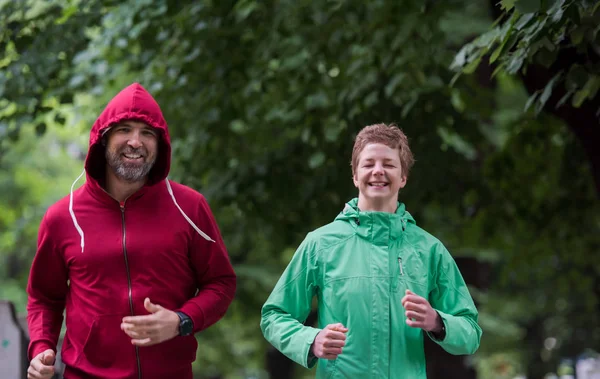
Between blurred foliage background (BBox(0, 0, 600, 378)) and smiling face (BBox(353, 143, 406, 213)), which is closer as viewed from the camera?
smiling face (BBox(353, 143, 406, 213))

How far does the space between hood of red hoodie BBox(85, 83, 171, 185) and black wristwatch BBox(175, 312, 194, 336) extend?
2.04ft

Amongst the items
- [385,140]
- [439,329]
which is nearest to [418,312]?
[439,329]

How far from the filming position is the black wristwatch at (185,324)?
3826mm

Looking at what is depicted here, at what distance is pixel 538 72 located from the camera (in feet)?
22.4

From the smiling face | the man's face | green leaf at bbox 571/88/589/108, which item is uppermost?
green leaf at bbox 571/88/589/108

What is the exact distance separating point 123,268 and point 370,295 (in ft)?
3.34

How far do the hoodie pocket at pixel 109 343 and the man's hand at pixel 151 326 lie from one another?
0.16 m

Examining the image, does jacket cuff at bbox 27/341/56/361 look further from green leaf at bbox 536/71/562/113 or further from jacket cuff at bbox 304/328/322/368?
green leaf at bbox 536/71/562/113

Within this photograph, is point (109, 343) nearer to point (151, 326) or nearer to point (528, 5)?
point (151, 326)

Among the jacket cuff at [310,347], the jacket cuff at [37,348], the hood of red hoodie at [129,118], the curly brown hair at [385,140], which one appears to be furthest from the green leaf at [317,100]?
the jacket cuff at [310,347]

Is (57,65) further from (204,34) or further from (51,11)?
(204,34)

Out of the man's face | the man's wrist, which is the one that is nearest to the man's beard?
the man's face

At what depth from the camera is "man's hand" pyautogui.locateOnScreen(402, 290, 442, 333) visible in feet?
11.2

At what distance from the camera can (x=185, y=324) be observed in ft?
12.6
